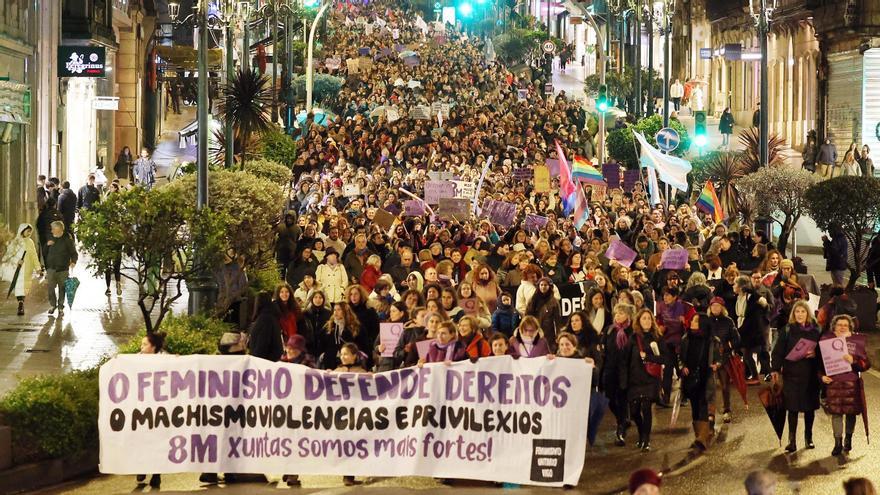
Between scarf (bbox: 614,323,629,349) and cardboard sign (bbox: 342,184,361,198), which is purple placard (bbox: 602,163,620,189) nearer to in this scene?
cardboard sign (bbox: 342,184,361,198)

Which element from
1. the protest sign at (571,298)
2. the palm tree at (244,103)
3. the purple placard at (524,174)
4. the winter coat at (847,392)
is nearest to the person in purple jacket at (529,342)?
the winter coat at (847,392)

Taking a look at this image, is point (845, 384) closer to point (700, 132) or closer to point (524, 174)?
point (524, 174)

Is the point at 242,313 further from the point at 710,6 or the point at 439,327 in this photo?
the point at 710,6

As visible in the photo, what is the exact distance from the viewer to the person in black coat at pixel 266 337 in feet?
45.6

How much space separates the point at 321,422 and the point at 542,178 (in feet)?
60.4

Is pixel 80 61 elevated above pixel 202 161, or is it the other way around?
pixel 80 61

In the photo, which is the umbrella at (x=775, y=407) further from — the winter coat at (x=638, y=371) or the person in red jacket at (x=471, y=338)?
the person in red jacket at (x=471, y=338)

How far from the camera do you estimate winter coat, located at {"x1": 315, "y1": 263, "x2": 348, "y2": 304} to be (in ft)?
58.7

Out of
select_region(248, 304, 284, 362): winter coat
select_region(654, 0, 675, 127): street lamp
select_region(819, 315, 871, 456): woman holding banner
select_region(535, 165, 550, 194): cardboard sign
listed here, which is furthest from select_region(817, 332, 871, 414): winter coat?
select_region(654, 0, 675, 127): street lamp

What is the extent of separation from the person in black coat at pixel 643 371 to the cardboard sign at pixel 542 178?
1608 centimetres

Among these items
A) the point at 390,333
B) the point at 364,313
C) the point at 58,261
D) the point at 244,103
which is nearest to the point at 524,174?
the point at 244,103

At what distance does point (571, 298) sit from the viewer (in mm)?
17047

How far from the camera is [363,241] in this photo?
19953 mm

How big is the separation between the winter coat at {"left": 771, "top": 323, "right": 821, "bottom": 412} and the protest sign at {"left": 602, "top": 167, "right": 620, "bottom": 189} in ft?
58.7
